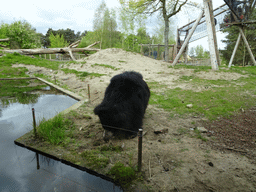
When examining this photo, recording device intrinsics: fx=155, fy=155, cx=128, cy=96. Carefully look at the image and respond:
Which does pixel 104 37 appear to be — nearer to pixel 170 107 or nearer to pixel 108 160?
pixel 170 107

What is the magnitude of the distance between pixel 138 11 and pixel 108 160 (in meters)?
19.1

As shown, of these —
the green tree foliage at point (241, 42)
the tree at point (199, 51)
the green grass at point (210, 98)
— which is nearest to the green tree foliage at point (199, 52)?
the tree at point (199, 51)

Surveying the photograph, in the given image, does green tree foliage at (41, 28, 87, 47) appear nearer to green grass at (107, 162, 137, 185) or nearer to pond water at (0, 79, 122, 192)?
pond water at (0, 79, 122, 192)

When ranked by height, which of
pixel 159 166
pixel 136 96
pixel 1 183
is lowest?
pixel 1 183

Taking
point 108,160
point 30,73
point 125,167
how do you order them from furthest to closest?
point 30,73, point 108,160, point 125,167

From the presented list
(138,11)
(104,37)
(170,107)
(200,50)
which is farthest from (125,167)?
(200,50)

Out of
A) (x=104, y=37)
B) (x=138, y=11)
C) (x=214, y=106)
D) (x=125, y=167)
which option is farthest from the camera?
(x=104, y=37)

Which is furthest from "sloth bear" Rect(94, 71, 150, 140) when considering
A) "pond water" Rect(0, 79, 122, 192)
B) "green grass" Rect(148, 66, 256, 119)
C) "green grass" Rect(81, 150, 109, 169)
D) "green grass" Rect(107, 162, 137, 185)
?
"green grass" Rect(148, 66, 256, 119)

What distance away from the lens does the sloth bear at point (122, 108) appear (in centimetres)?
289

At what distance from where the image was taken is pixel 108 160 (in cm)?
279

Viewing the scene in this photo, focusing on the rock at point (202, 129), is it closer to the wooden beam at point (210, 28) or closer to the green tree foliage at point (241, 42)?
the wooden beam at point (210, 28)

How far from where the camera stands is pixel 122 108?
3049 mm

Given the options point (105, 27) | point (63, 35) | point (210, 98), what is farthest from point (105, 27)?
point (63, 35)

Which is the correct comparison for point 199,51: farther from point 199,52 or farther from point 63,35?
point 63,35
